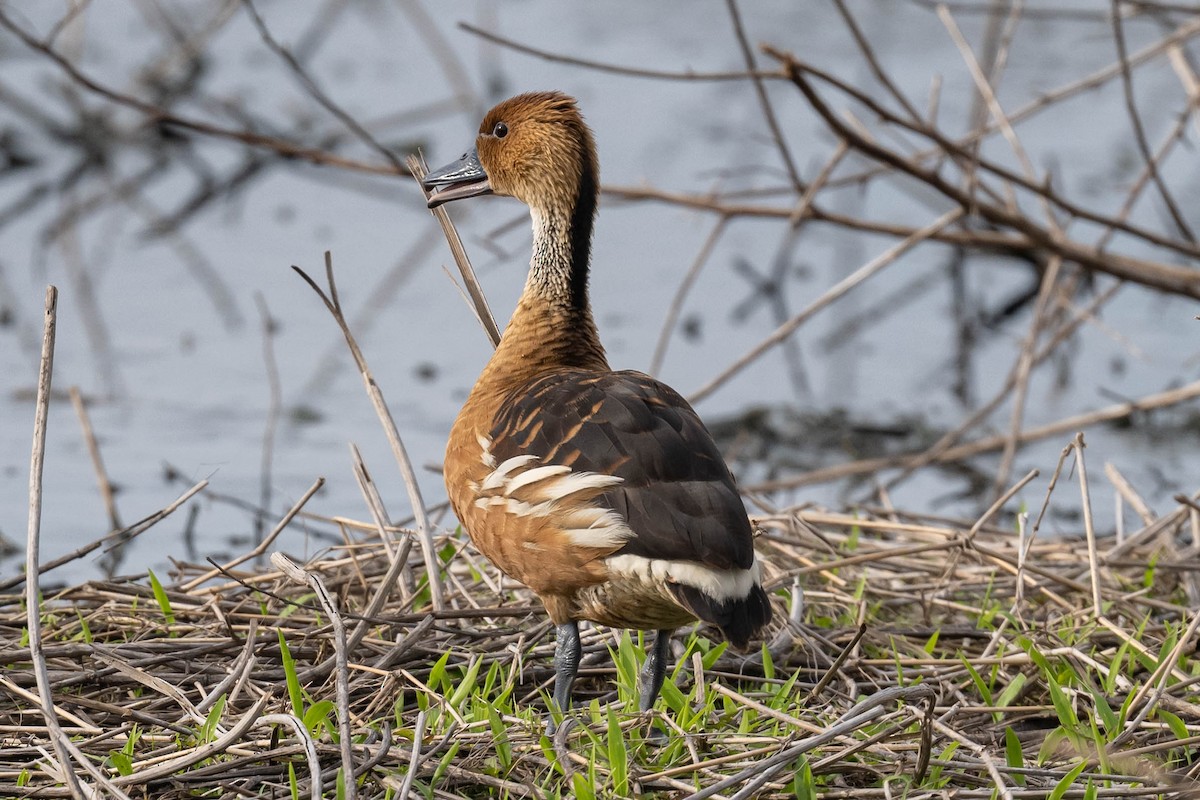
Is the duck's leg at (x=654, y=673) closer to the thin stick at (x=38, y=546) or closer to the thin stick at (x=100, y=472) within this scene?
the thin stick at (x=38, y=546)

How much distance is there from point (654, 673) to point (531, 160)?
1.56 metres

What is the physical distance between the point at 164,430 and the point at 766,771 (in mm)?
4335

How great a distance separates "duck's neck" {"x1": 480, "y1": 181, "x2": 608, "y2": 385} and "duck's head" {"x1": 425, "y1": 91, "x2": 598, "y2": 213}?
4 centimetres

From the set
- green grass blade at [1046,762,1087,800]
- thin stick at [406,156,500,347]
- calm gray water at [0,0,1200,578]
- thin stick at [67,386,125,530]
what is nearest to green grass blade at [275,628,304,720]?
thin stick at [406,156,500,347]

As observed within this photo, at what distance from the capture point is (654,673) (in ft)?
11.8

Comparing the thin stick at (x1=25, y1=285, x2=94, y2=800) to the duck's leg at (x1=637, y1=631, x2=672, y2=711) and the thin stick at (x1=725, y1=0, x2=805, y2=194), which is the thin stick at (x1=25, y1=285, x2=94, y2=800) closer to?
the duck's leg at (x1=637, y1=631, x2=672, y2=711)

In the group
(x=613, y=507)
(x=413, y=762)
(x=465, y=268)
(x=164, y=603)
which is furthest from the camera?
(x=465, y=268)

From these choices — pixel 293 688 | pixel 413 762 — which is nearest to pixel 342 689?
pixel 413 762

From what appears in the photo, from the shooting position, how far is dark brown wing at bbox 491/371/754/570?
3.26m

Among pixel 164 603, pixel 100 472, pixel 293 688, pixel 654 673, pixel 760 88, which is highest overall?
pixel 760 88

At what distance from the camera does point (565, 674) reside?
11.9 ft

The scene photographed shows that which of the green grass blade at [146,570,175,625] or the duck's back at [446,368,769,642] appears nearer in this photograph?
the duck's back at [446,368,769,642]

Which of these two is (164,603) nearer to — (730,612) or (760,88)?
(730,612)

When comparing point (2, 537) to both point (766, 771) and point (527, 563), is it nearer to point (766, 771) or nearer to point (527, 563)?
point (527, 563)
